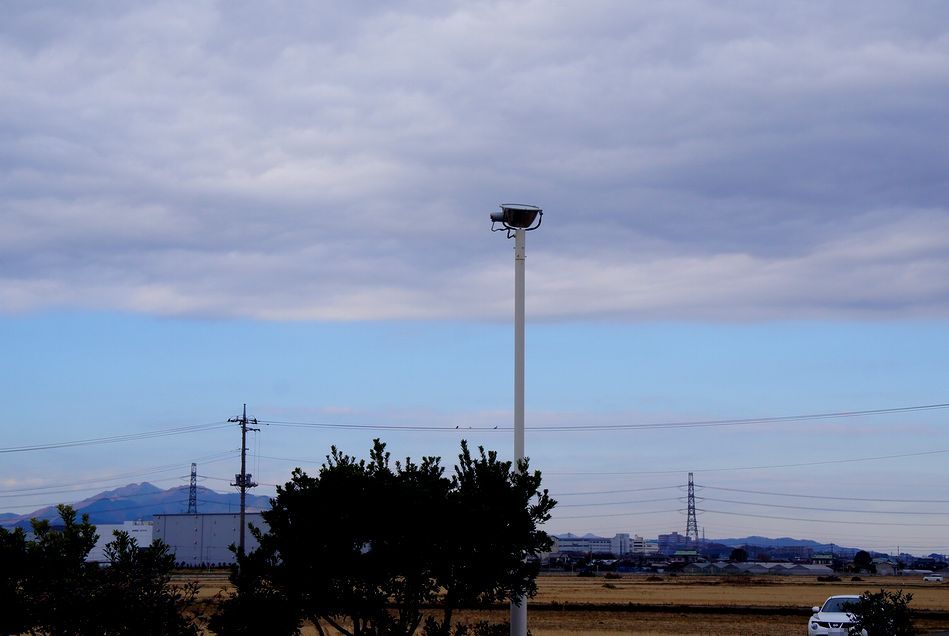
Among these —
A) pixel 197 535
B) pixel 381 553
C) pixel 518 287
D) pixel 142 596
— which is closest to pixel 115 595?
pixel 142 596

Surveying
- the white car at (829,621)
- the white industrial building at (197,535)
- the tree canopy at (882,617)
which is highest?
the tree canopy at (882,617)

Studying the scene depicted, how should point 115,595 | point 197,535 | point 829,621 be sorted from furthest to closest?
point 197,535
point 829,621
point 115,595

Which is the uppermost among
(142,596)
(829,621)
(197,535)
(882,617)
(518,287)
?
(518,287)

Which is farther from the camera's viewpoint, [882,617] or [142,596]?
[882,617]

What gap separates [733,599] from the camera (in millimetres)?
67562

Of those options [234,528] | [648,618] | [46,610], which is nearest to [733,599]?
[648,618]

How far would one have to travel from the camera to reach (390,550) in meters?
15.8

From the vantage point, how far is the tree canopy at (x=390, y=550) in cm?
1575

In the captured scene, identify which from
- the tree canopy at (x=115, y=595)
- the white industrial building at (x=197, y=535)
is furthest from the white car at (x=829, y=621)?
the white industrial building at (x=197, y=535)

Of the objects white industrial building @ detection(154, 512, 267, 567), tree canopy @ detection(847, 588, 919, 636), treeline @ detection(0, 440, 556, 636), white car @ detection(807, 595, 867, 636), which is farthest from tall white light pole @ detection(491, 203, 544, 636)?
white industrial building @ detection(154, 512, 267, 567)

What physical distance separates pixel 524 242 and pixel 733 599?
54987mm

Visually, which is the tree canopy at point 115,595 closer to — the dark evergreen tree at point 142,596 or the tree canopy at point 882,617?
the dark evergreen tree at point 142,596

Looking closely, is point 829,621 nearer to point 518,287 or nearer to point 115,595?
point 518,287

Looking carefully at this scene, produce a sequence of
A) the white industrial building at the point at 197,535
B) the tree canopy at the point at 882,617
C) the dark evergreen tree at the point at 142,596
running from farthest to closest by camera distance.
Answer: the white industrial building at the point at 197,535
the tree canopy at the point at 882,617
the dark evergreen tree at the point at 142,596
